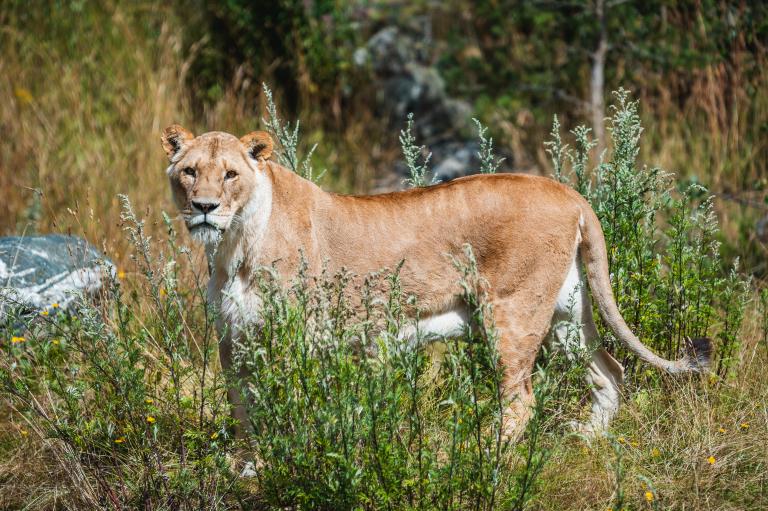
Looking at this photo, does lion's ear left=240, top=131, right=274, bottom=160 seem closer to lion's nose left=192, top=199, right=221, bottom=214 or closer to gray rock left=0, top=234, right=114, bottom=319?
lion's nose left=192, top=199, right=221, bottom=214

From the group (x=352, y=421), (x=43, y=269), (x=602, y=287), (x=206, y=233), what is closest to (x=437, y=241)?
(x=602, y=287)

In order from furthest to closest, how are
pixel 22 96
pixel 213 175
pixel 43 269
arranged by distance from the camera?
pixel 22 96 < pixel 43 269 < pixel 213 175

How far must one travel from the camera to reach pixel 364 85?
10.1 m

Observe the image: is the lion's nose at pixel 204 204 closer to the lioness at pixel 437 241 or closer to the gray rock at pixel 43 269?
the lioness at pixel 437 241

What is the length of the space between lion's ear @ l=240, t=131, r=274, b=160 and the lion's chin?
445 millimetres

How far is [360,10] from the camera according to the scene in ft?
34.6

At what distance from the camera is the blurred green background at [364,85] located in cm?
707

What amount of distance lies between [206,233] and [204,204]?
0.41 ft

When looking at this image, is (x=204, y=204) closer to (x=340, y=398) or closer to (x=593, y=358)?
(x=340, y=398)

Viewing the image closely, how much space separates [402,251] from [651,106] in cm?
562

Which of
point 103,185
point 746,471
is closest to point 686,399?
point 746,471

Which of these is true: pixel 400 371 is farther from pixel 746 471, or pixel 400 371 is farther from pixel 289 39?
pixel 289 39

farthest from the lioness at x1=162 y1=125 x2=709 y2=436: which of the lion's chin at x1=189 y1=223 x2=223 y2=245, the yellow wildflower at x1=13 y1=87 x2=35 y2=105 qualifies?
the yellow wildflower at x1=13 y1=87 x2=35 y2=105

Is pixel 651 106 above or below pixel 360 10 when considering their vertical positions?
below
